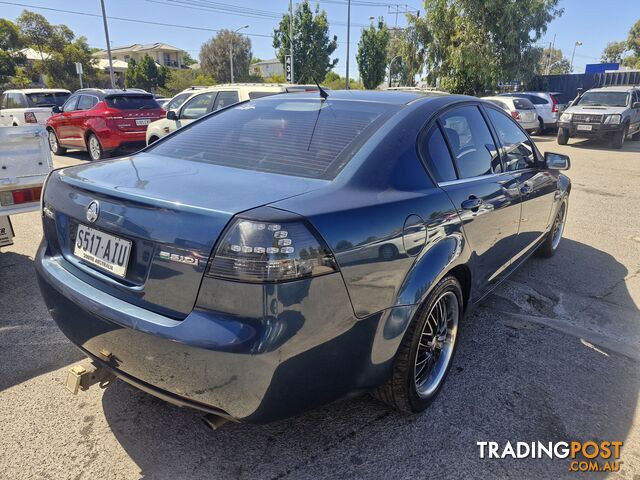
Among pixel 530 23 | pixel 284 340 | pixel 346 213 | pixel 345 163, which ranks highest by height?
pixel 530 23

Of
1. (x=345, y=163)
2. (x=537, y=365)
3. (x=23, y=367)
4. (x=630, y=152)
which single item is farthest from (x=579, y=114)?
(x=23, y=367)

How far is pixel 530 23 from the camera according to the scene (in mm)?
20531

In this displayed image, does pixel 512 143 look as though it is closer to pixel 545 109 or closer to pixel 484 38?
pixel 545 109

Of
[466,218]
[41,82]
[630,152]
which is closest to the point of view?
[466,218]

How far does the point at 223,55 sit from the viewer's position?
192 feet

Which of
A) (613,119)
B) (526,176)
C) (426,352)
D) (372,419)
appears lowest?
(372,419)

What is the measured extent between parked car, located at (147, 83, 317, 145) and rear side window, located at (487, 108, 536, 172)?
18.0 ft

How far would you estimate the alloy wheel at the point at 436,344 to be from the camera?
2.51 m

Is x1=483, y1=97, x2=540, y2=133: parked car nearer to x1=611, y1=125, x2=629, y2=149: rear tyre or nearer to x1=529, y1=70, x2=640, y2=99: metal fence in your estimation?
x1=611, y1=125, x2=629, y2=149: rear tyre

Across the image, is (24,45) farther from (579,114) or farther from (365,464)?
(365,464)

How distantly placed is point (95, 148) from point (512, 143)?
A: 986cm

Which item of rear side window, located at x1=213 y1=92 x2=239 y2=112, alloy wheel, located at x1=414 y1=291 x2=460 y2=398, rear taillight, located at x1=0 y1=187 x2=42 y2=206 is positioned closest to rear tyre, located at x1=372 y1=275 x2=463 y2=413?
alloy wheel, located at x1=414 y1=291 x2=460 y2=398

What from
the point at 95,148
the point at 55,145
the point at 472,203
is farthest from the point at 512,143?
the point at 55,145

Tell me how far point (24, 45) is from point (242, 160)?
175 feet
